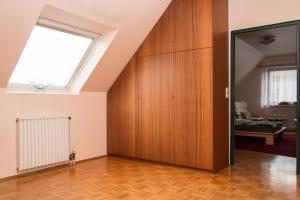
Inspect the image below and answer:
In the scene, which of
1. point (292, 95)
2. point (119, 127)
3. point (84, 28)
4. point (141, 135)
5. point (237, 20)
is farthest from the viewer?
point (292, 95)

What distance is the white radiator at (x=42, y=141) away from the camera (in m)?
3.27

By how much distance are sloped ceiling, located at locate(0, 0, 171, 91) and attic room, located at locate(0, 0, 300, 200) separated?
0.02m

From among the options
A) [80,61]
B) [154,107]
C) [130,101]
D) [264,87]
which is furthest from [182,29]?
[264,87]

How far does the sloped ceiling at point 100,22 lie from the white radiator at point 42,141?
629 millimetres

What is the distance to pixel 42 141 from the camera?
3492 mm

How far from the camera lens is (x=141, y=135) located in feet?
13.6

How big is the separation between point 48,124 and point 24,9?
5.39ft

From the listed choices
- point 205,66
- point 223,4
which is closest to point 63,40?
point 205,66

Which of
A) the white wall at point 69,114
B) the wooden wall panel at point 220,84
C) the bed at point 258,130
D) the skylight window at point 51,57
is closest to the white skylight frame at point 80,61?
the skylight window at point 51,57

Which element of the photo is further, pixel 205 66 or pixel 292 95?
pixel 292 95

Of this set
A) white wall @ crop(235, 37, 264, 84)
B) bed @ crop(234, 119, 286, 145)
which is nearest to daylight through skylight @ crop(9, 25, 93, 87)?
white wall @ crop(235, 37, 264, 84)

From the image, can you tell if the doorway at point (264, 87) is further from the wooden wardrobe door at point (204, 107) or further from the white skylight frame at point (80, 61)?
the white skylight frame at point (80, 61)

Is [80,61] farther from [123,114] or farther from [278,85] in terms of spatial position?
[278,85]

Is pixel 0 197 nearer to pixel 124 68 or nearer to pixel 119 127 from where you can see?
pixel 119 127
